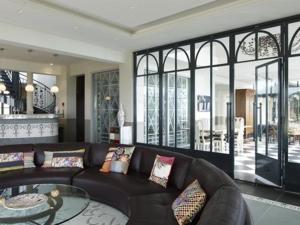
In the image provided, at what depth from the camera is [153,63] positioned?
21.8 ft

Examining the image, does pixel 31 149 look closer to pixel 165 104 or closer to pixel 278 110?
pixel 165 104

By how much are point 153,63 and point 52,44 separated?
2497 millimetres

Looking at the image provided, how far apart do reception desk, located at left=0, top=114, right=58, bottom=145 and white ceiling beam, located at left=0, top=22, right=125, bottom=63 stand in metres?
2.46

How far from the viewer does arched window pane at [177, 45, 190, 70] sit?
586 cm

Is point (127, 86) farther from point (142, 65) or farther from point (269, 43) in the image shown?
point (269, 43)

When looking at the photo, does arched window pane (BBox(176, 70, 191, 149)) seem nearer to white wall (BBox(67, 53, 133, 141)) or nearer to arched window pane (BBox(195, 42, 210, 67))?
arched window pane (BBox(195, 42, 210, 67))

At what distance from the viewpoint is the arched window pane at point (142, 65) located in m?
6.86

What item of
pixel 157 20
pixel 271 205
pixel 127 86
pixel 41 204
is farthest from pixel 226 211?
pixel 127 86

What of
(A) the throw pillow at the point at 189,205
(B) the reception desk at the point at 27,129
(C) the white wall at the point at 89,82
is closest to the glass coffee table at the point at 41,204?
(A) the throw pillow at the point at 189,205

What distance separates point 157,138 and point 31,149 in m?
3.17

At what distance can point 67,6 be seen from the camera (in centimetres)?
425

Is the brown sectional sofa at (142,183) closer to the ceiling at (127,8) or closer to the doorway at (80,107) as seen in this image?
the ceiling at (127,8)

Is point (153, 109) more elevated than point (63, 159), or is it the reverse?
point (153, 109)

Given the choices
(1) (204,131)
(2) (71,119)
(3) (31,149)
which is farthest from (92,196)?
(2) (71,119)
